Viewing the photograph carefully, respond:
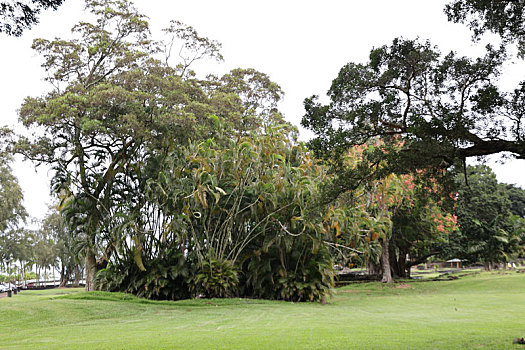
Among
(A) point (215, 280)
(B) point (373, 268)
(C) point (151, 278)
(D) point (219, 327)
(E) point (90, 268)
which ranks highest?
(E) point (90, 268)

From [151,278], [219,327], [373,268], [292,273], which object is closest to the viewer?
[219,327]

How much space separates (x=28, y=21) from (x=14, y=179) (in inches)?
1158

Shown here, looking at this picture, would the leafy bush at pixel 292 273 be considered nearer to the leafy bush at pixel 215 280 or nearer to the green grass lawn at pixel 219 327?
the leafy bush at pixel 215 280

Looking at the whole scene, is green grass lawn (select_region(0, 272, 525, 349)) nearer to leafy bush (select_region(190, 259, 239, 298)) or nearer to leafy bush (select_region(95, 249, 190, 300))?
leafy bush (select_region(190, 259, 239, 298))

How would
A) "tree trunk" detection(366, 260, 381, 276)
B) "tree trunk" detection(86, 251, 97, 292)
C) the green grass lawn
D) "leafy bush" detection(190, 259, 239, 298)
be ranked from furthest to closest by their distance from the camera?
"tree trunk" detection(366, 260, 381, 276), "tree trunk" detection(86, 251, 97, 292), "leafy bush" detection(190, 259, 239, 298), the green grass lawn

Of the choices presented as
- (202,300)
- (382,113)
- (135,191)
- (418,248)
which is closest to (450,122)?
(382,113)

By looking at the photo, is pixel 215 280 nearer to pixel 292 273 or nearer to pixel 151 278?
pixel 151 278

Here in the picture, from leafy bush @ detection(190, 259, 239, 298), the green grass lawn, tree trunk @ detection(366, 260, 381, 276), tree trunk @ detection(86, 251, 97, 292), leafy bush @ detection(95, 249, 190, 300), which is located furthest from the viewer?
tree trunk @ detection(366, 260, 381, 276)

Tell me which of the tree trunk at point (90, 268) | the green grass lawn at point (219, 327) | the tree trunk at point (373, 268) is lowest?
the tree trunk at point (373, 268)

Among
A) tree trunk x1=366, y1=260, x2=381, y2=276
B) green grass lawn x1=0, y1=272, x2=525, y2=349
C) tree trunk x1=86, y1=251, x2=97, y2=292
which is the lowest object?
tree trunk x1=366, y1=260, x2=381, y2=276

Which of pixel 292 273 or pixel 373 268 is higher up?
pixel 292 273

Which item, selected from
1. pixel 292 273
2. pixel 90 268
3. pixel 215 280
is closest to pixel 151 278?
pixel 215 280

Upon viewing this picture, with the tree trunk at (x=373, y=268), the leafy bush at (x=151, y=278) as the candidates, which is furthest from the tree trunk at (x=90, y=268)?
the tree trunk at (x=373, y=268)

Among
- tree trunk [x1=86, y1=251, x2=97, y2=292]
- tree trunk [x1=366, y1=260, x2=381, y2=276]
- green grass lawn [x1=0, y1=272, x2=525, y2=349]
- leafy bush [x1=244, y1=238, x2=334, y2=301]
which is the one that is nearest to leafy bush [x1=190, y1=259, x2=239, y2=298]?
green grass lawn [x1=0, y1=272, x2=525, y2=349]
